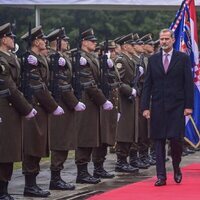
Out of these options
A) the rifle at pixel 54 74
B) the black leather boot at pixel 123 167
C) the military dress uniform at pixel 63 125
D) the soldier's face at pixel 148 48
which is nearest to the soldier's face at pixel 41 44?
the rifle at pixel 54 74

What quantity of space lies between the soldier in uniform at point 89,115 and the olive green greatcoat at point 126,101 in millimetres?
1624

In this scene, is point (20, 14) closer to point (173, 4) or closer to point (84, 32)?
point (173, 4)

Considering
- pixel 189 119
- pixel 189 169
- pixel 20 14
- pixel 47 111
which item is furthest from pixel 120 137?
pixel 20 14

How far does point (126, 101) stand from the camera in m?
14.1

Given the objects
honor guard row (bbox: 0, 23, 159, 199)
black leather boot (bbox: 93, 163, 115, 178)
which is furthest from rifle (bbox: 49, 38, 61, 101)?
black leather boot (bbox: 93, 163, 115, 178)

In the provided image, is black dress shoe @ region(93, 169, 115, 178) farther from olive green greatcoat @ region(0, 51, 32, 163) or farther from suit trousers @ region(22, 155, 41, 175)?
olive green greatcoat @ region(0, 51, 32, 163)

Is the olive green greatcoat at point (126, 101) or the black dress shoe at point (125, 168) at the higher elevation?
the olive green greatcoat at point (126, 101)

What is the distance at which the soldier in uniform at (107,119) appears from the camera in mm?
12320

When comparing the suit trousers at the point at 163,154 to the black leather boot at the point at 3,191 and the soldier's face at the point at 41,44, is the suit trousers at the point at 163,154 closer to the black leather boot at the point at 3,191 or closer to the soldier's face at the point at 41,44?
the soldier's face at the point at 41,44

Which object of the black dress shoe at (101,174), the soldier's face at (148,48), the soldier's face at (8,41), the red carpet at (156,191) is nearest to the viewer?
the soldier's face at (8,41)

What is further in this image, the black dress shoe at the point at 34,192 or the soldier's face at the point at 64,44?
the soldier's face at the point at 64,44

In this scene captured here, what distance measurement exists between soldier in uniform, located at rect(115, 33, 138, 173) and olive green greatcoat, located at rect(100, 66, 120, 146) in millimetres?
743

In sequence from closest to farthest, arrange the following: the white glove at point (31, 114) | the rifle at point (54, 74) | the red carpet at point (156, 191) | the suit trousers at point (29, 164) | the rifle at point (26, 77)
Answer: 1. the white glove at point (31, 114)
2. the rifle at point (26, 77)
3. the red carpet at point (156, 191)
4. the suit trousers at point (29, 164)
5. the rifle at point (54, 74)

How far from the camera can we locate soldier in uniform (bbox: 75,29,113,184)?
464 inches
